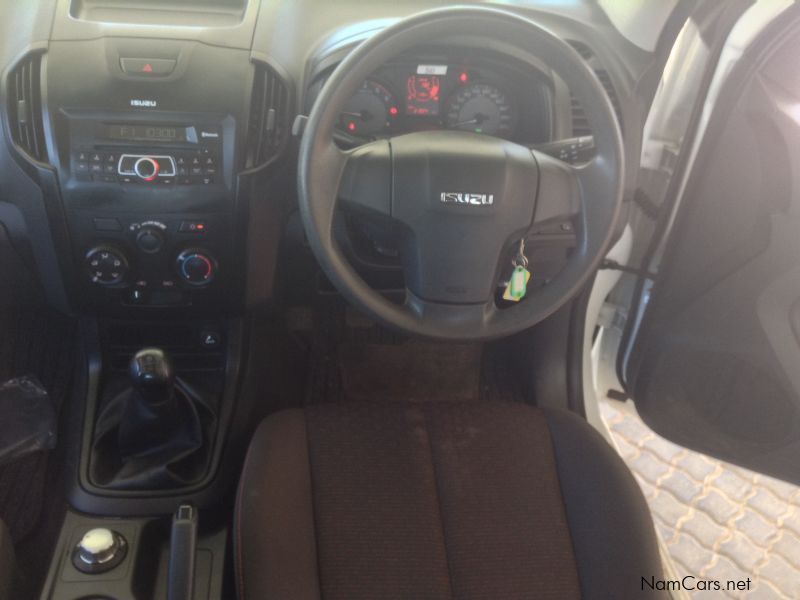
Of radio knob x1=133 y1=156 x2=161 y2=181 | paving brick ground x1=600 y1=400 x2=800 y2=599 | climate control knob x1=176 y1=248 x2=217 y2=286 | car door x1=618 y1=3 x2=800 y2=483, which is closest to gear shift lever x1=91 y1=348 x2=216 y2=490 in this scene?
→ climate control knob x1=176 y1=248 x2=217 y2=286

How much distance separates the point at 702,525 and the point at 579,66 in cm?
111

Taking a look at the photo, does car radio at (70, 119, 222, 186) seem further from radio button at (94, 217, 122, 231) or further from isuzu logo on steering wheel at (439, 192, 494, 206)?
isuzu logo on steering wheel at (439, 192, 494, 206)

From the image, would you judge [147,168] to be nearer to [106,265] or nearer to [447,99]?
[106,265]

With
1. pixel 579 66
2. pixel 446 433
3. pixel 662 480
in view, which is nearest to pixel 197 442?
pixel 446 433

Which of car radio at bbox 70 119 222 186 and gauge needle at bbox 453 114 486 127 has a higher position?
gauge needle at bbox 453 114 486 127

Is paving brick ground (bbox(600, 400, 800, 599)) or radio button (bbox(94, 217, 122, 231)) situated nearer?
radio button (bbox(94, 217, 122, 231))

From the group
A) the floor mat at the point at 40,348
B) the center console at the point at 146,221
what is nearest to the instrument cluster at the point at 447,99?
the center console at the point at 146,221

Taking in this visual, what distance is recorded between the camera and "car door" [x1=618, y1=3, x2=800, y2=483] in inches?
41.8

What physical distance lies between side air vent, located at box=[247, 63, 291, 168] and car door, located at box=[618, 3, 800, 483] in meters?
0.59

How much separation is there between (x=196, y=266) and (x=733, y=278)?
884 mm

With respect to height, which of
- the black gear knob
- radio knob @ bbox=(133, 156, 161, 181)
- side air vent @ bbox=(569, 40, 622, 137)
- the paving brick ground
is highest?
side air vent @ bbox=(569, 40, 622, 137)

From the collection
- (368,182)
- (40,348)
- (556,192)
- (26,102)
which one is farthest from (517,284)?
(40,348)

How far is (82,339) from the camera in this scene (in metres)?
1.12

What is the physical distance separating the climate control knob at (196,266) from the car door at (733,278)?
687 millimetres
